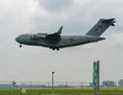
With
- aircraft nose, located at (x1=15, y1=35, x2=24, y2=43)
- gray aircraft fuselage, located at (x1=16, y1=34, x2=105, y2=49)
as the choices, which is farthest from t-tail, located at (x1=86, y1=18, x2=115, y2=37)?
aircraft nose, located at (x1=15, y1=35, x2=24, y2=43)

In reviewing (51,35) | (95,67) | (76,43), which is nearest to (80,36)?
(76,43)

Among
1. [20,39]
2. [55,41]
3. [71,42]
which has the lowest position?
[71,42]

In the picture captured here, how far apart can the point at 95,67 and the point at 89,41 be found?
50.3 meters

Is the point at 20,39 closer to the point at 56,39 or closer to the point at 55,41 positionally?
the point at 55,41

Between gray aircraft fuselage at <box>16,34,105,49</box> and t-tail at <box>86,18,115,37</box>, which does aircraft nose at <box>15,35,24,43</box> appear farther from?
t-tail at <box>86,18,115,37</box>

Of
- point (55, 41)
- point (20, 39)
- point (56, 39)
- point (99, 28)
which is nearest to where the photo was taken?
point (20, 39)

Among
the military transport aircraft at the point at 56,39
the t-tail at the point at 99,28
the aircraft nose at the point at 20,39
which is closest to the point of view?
the military transport aircraft at the point at 56,39

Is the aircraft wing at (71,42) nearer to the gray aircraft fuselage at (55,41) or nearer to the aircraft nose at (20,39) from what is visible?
the gray aircraft fuselage at (55,41)

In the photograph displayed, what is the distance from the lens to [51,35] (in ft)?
347

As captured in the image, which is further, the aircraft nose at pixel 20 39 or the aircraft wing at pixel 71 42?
the aircraft nose at pixel 20 39

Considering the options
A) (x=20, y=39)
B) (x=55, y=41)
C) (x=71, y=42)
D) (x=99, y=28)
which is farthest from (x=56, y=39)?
(x=99, y=28)

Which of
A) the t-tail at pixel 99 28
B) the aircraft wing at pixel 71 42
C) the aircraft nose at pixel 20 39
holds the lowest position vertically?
the aircraft wing at pixel 71 42

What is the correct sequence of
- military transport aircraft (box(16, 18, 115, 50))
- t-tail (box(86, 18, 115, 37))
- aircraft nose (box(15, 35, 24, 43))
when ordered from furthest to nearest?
t-tail (box(86, 18, 115, 37)), aircraft nose (box(15, 35, 24, 43)), military transport aircraft (box(16, 18, 115, 50))

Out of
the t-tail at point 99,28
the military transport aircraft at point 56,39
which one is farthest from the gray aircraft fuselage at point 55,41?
the t-tail at point 99,28
